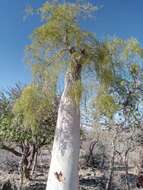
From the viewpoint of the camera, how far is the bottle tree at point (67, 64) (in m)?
4.38

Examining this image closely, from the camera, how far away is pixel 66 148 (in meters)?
4.39

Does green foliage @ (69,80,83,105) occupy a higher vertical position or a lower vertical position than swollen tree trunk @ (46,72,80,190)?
higher

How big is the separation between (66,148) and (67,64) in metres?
1.14

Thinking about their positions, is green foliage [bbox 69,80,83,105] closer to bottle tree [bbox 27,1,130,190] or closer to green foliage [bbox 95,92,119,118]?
bottle tree [bbox 27,1,130,190]

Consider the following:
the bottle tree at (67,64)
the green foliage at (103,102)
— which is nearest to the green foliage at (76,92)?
the bottle tree at (67,64)

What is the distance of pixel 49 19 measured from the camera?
508 cm

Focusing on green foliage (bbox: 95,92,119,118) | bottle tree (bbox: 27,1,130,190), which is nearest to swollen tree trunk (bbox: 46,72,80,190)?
bottle tree (bbox: 27,1,130,190)

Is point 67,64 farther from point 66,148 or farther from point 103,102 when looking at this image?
point 66,148

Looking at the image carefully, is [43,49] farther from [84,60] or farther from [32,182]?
[32,182]

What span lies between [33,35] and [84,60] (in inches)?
37.9

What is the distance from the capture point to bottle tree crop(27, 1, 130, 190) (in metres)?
4.38

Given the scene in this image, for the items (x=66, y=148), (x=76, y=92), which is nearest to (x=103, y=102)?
(x=76, y=92)

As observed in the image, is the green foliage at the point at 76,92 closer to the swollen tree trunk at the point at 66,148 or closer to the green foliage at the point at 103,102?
the swollen tree trunk at the point at 66,148

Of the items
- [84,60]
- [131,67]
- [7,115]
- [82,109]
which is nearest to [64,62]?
[84,60]
